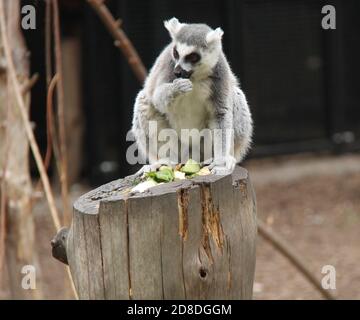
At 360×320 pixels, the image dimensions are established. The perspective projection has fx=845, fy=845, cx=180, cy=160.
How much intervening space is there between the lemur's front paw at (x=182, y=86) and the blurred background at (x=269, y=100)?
3933 mm

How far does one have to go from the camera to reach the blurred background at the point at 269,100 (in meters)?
8.96

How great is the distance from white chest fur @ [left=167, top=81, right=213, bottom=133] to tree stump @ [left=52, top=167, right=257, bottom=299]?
49.6 inches

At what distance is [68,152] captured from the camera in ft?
31.1

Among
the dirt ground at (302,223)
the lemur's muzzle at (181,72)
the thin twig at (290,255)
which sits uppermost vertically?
the lemur's muzzle at (181,72)

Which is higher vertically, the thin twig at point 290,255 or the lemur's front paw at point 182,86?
the lemur's front paw at point 182,86

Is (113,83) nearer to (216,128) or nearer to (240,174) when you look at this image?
(216,128)

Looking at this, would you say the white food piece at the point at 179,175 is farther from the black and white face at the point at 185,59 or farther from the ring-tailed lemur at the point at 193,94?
the black and white face at the point at 185,59

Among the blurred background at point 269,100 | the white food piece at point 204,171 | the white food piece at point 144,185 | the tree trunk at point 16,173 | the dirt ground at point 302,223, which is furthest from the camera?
the blurred background at point 269,100

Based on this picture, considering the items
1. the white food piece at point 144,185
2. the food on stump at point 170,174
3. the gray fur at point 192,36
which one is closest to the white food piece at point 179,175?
the food on stump at point 170,174

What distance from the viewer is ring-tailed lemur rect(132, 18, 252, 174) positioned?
4.55 metres

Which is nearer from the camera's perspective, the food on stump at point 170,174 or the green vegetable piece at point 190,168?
the food on stump at point 170,174

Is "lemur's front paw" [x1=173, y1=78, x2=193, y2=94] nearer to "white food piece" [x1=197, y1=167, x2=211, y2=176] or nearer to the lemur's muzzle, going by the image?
the lemur's muzzle
